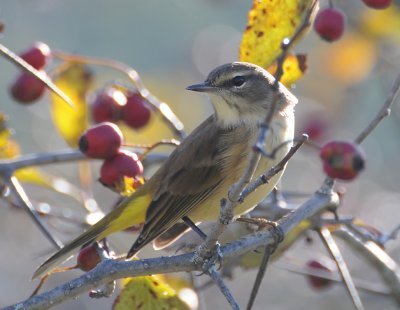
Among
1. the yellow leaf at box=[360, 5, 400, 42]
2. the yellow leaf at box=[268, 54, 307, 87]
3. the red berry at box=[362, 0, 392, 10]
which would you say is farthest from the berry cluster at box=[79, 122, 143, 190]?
the yellow leaf at box=[360, 5, 400, 42]

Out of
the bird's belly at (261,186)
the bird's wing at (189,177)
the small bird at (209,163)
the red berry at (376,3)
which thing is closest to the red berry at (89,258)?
the small bird at (209,163)

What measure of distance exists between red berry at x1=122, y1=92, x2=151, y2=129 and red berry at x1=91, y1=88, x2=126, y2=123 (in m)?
0.03

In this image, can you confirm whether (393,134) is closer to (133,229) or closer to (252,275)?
(252,275)

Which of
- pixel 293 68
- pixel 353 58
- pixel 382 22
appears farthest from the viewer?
pixel 353 58

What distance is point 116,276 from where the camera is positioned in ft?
8.71

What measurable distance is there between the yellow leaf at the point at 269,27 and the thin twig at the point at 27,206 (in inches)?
38.1

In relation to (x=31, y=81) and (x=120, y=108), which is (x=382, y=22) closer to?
(x=120, y=108)

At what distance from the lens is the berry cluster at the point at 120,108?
3.80 m

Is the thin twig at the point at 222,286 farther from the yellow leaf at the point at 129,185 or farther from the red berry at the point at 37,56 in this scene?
the red berry at the point at 37,56

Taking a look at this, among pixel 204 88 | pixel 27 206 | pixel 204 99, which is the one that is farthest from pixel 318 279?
pixel 204 99

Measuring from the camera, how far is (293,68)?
3211 mm

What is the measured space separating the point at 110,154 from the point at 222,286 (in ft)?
3.37

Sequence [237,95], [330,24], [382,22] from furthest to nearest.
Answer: [382,22]
[237,95]
[330,24]

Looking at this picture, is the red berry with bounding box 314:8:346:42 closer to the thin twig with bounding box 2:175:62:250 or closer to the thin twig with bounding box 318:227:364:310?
the thin twig with bounding box 318:227:364:310
